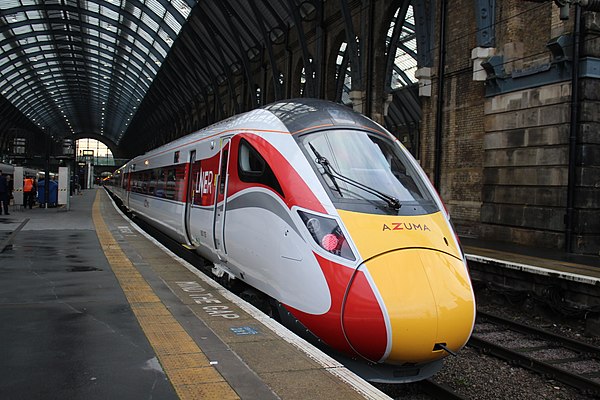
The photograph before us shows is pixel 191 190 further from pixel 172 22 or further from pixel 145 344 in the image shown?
pixel 172 22

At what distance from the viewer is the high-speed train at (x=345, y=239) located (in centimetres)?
469

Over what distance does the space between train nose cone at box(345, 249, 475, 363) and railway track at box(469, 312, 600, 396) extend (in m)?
2.29

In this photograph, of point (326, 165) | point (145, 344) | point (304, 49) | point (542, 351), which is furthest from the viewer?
point (304, 49)

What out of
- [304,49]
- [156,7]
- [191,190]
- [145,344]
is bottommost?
[145,344]

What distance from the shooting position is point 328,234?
5137 millimetres

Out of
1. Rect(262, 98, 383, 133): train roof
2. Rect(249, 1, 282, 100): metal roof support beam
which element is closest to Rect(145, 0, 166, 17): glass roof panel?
Rect(249, 1, 282, 100): metal roof support beam

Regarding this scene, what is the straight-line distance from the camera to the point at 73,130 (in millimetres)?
119125

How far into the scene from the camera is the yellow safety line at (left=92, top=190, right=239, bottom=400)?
371cm

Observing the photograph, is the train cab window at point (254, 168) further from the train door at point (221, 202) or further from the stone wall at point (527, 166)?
the stone wall at point (527, 166)

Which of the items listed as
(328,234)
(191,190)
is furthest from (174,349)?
(191,190)

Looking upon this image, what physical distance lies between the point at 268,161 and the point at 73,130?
124 m

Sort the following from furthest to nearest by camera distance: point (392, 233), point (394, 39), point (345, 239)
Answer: point (394, 39) < point (392, 233) < point (345, 239)

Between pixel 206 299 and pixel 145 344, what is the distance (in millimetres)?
1913

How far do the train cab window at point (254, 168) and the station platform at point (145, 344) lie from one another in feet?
4.65
